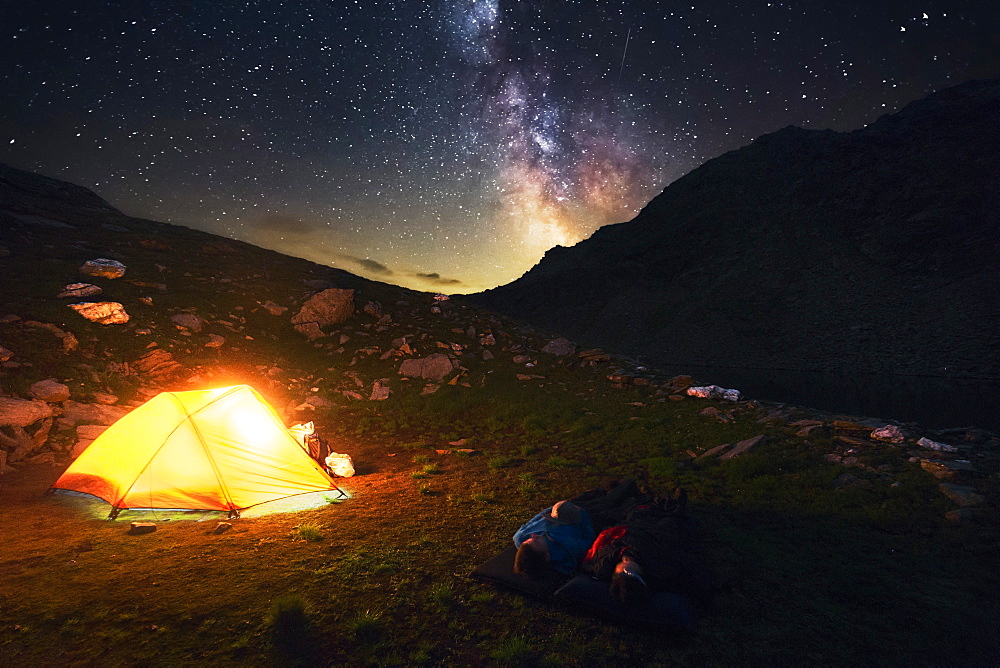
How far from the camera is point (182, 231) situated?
3397cm

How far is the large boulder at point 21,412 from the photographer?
956cm

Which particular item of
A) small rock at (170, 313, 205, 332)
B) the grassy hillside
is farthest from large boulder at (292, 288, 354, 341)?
the grassy hillside

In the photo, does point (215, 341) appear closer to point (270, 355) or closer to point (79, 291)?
point (270, 355)

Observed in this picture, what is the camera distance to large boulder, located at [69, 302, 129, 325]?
50.9ft

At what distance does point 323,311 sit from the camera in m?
22.8

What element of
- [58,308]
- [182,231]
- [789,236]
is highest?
[789,236]

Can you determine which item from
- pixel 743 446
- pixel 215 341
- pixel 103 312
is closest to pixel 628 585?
A: pixel 743 446

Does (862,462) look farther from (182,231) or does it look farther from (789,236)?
(789,236)

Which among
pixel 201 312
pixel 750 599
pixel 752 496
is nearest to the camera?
pixel 750 599

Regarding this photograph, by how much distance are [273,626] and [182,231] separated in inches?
1576

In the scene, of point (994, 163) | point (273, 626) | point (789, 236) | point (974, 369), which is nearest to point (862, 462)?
point (273, 626)

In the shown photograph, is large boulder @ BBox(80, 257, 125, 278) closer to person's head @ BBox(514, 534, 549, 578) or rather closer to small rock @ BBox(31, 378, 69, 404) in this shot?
small rock @ BBox(31, 378, 69, 404)

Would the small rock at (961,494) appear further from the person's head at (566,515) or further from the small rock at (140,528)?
the small rock at (140,528)

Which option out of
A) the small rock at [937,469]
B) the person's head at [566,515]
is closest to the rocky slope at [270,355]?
the small rock at [937,469]
